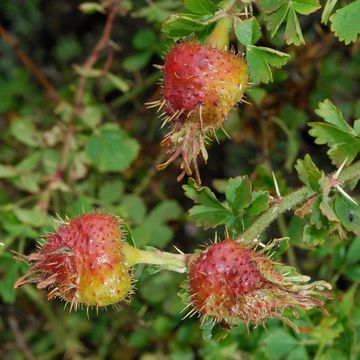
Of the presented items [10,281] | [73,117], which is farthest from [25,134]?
[10,281]

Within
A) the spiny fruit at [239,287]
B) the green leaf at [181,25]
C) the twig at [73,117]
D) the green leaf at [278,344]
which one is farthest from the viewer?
the twig at [73,117]

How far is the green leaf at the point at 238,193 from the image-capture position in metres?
1.53

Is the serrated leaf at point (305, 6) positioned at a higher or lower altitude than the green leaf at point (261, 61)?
higher

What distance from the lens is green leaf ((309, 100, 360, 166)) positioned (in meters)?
1.57

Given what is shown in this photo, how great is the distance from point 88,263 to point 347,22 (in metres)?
0.74

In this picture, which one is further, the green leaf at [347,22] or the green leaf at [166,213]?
the green leaf at [166,213]

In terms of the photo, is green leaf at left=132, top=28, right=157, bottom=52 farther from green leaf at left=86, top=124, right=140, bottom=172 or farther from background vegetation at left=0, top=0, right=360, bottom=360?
green leaf at left=86, top=124, right=140, bottom=172

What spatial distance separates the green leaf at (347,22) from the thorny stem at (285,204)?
0.27 metres

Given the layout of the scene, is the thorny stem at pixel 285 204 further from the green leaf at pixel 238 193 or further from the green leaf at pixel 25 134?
the green leaf at pixel 25 134

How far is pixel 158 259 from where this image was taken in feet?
4.63

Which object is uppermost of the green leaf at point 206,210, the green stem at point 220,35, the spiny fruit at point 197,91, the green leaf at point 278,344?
the green stem at point 220,35

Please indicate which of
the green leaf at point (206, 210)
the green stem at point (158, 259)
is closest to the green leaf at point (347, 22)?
the green leaf at point (206, 210)

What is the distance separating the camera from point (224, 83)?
4.49 ft

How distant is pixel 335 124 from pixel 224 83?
0.34 metres
